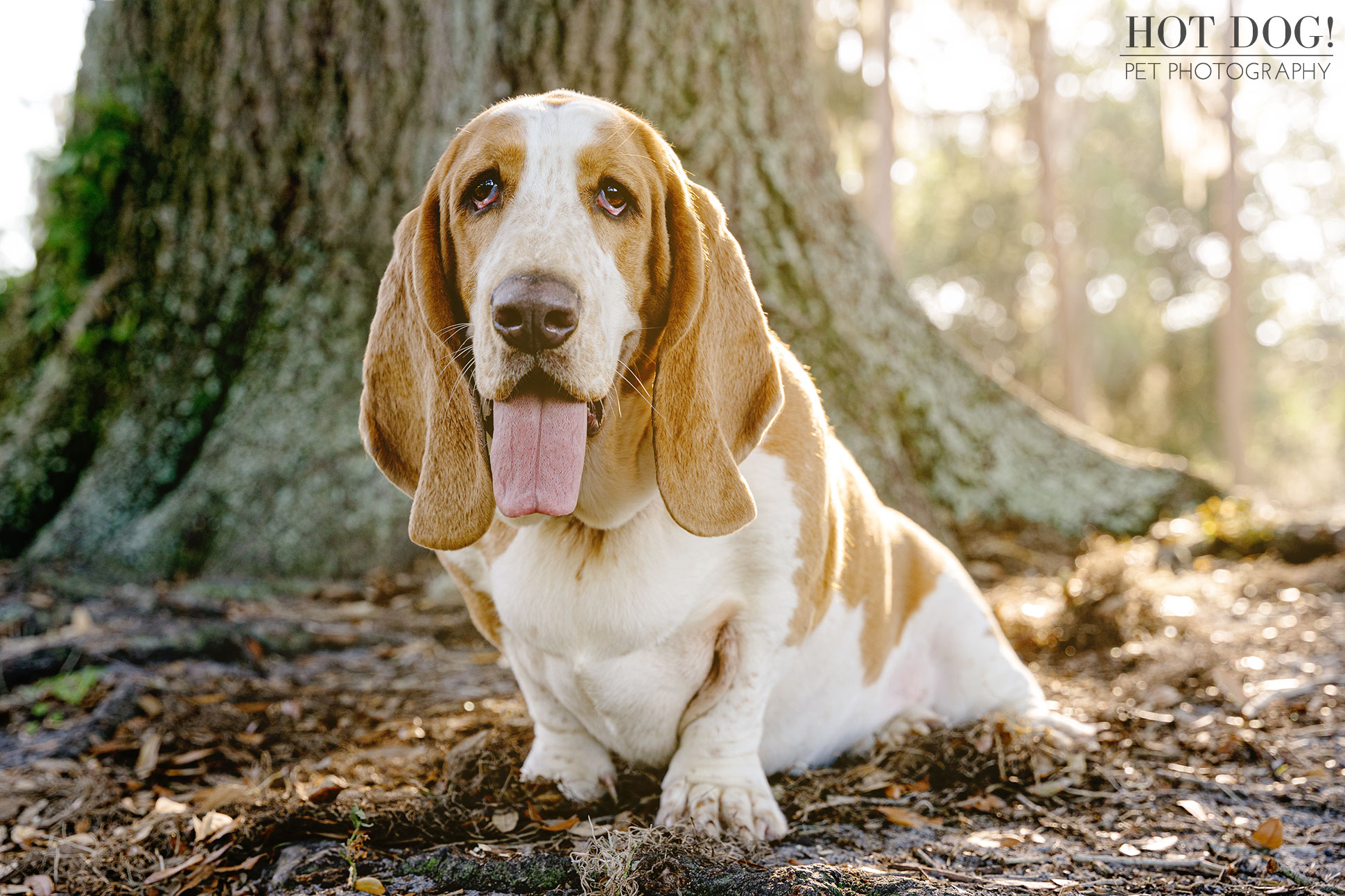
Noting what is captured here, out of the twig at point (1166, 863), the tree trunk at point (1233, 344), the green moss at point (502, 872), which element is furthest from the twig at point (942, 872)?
the tree trunk at point (1233, 344)

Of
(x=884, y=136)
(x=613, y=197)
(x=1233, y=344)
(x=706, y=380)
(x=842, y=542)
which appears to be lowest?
(x=842, y=542)

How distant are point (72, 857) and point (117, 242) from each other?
4.05 metres

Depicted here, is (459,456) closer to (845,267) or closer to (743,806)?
(743,806)

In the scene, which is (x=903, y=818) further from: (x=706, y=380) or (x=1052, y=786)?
(x=706, y=380)

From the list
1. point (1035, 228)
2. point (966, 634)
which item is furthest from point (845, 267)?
point (1035, 228)

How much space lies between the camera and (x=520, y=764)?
277 cm

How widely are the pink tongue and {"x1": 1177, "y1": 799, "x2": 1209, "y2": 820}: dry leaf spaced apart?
69.3 inches

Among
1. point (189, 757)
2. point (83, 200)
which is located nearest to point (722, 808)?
point (189, 757)

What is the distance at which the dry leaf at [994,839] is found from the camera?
2285 millimetres

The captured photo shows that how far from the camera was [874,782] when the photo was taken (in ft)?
8.95

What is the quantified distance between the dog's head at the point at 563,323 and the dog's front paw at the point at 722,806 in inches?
25.7

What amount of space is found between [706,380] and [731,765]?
3.14 feet

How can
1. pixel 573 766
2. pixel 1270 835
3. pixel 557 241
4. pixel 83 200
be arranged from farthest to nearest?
pixel 83 200 → pixel 573 766 → pixel 1270 835 → pixel 557 241

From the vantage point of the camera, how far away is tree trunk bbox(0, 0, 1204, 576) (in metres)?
4.76
